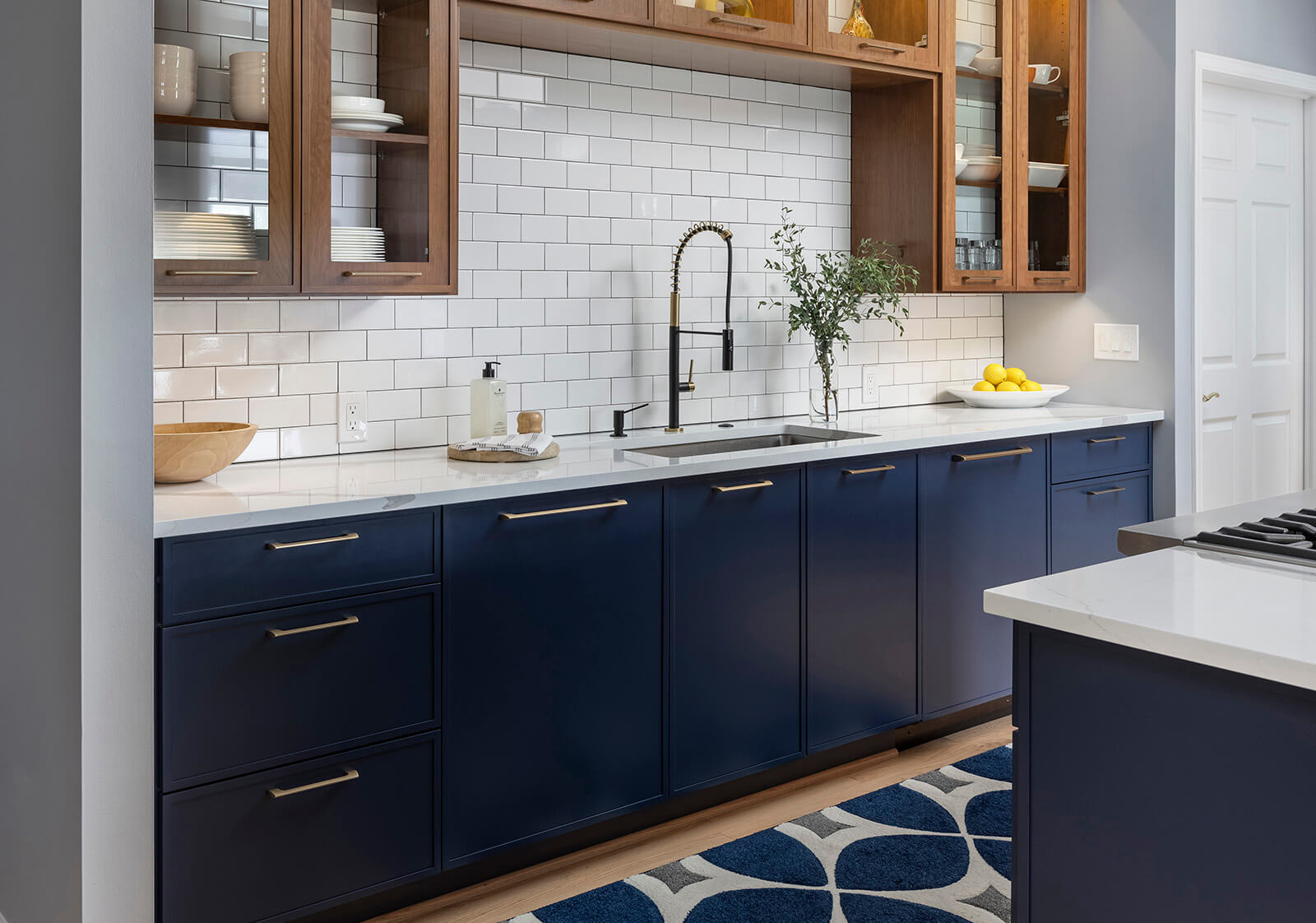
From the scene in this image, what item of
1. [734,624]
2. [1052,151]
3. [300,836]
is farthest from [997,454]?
[300,836]

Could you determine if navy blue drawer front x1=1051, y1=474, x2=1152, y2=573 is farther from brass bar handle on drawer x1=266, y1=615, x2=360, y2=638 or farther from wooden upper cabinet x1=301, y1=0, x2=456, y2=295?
brass bar handle on drawer x1=266, y1=615, x2=360, y2=638

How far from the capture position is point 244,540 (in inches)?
85.7

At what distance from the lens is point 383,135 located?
8.77 ft

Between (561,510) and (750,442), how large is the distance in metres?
1.11

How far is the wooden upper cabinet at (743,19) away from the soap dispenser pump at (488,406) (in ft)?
3.40

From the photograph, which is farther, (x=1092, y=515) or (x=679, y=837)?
(x=1092, y=515)

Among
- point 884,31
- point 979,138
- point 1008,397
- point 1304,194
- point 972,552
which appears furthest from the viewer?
point 1304,194

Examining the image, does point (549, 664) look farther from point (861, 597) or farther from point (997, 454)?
point (997, 454)

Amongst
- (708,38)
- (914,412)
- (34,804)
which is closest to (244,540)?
(34,804)

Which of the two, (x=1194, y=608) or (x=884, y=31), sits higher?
(x=884, y=31)

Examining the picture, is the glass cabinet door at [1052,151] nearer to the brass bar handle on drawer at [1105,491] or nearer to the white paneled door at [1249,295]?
the white paneled door at [1249,295]

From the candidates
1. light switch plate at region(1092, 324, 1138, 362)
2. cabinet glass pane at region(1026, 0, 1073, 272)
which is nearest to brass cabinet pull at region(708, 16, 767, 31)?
cabinet glass pane at region(1026, 0, 1073, 272)

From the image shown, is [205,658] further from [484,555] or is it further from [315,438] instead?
[315,438]

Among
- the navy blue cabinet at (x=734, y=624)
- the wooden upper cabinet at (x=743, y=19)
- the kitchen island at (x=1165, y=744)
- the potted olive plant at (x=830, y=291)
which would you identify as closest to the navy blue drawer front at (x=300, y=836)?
the navy blue cabinet at (x=734, y=624)
